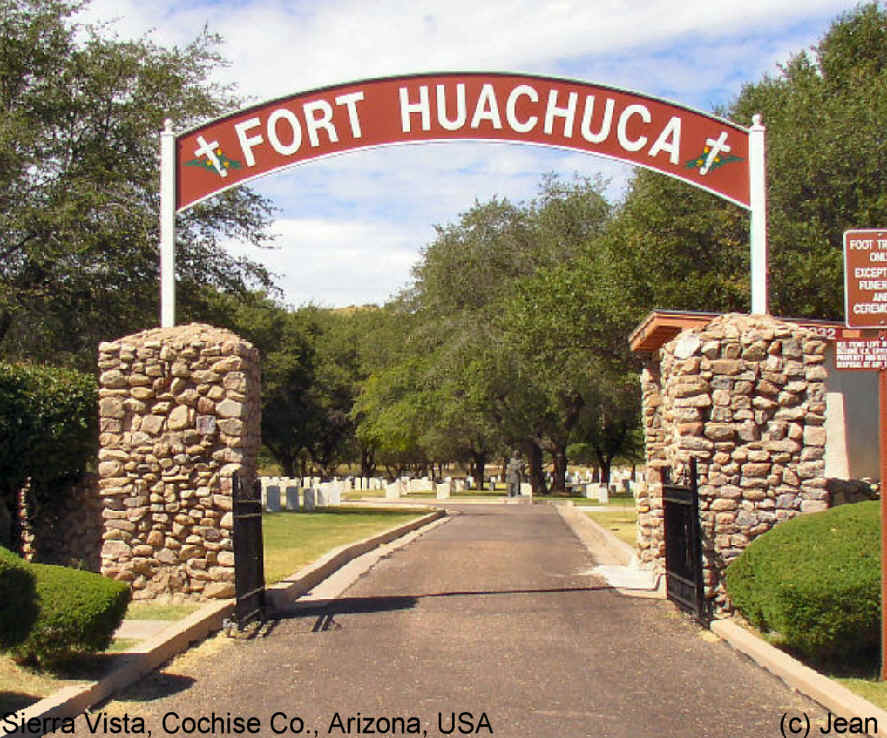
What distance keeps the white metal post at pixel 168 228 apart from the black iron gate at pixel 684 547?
5723 millimetres

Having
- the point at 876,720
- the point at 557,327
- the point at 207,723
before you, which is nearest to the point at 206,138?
the point at 207,723

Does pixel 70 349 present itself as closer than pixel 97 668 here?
No

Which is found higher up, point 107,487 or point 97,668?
point 107,487

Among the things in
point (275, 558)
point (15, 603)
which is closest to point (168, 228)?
point (275, 558)

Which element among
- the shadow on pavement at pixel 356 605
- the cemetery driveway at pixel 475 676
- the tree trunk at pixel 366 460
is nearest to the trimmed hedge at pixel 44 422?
the shadow on pavement at pixel 356 605

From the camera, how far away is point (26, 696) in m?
6.65

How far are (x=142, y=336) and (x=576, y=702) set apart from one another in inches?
260

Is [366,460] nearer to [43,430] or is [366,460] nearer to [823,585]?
[43,430]

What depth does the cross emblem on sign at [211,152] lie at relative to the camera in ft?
38.9

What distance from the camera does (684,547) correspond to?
10555mm

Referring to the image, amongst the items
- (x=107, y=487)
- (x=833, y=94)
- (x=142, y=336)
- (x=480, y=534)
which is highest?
(x=833, y=94)

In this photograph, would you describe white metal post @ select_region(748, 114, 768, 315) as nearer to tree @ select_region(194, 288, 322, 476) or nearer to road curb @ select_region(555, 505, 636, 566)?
road curb @ select_region(555, 505, 636, 566)

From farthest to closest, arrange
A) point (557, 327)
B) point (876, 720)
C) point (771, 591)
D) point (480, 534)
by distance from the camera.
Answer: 1. point (557, 327)
2. point (480, 534)
3. point (771, 591)
4. point (876, 720)

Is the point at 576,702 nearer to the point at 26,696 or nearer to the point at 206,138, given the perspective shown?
the point at 26,696
